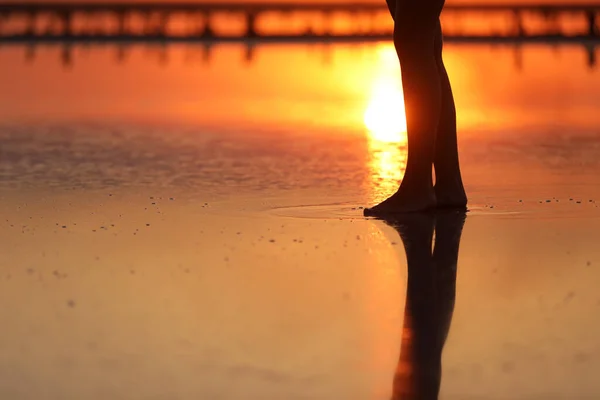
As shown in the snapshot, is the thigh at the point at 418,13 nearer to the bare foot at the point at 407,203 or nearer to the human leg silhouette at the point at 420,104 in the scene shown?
the human leg silhouette at the point at 420,104

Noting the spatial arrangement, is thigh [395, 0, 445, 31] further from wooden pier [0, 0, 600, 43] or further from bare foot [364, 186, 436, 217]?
wooden pier [0, 0, 600, 43]

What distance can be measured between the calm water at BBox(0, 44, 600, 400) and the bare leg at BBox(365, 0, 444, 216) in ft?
1.00

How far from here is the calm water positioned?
3.77 metres

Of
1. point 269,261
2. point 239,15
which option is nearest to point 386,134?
point 269,261

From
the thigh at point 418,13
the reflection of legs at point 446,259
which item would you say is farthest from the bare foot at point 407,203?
the thigh at point 418,13

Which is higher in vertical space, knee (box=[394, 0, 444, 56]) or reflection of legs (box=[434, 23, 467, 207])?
knee (box=[394, 0, 444, 56])

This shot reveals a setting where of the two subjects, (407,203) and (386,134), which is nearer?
(407,203)

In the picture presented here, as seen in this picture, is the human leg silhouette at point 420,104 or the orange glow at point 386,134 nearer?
the human leg silhouette at point 420,104

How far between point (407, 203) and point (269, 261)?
72.0 inches

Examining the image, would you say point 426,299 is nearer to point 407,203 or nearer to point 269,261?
point 269,261

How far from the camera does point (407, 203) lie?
738cm

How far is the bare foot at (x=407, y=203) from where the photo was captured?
24.0 ft

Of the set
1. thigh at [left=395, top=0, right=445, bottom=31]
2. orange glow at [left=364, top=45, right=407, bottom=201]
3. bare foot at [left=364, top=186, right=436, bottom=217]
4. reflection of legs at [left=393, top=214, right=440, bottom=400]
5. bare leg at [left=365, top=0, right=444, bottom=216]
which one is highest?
thigh at [left=395, top=0, right=445, bottom=31]

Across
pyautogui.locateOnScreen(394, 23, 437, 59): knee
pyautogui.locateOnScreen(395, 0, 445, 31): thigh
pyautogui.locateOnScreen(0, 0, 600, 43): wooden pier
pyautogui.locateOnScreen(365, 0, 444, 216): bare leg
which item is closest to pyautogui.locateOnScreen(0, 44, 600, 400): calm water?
pyautogui.locateOnScreen(365, 0, 444, 216): bare leg
